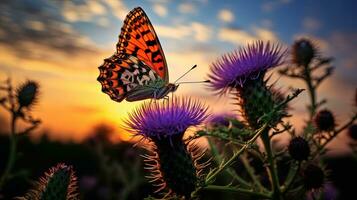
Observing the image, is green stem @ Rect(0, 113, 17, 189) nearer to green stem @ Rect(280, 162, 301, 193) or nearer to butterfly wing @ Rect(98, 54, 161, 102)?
butterfly wing @ Rect(98, 54, 161, 102)

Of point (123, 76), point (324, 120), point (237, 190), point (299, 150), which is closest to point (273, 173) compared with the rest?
point (299, 150)

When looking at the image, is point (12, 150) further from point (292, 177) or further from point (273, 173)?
point (292, 177)

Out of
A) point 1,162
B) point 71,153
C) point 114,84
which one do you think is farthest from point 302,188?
point 71,153

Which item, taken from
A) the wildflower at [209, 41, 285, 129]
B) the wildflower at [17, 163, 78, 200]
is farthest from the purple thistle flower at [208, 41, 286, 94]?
the wildflower at [17, 163, 78, 200]

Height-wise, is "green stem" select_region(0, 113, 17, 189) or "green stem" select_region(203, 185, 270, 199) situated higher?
"green stem" select_region(0, 113, 17, 189)

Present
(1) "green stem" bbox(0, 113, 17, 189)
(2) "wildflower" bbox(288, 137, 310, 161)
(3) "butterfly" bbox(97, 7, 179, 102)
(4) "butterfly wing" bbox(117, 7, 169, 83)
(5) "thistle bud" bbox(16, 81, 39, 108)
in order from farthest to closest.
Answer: (5) "thistle bud" bbox(16, 81, 39, 108) < (1) "green stem" bbox(0, 113, 17, 189) < (4) "butterfly wing" bbox(117, 7, 169, 83) < (3) "butterfly" bbox(97, 7, 179, 102) < (2) "wildflower" bbox(288, 137, 310, 161)

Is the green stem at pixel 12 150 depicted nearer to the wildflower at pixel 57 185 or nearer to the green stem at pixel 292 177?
the wildflower at pixel 57 185

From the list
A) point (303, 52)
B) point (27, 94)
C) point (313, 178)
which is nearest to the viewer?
point (313, 178)

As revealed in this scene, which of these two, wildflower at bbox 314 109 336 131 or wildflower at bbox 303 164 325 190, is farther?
wildflower at bbox 314 109 336 131
